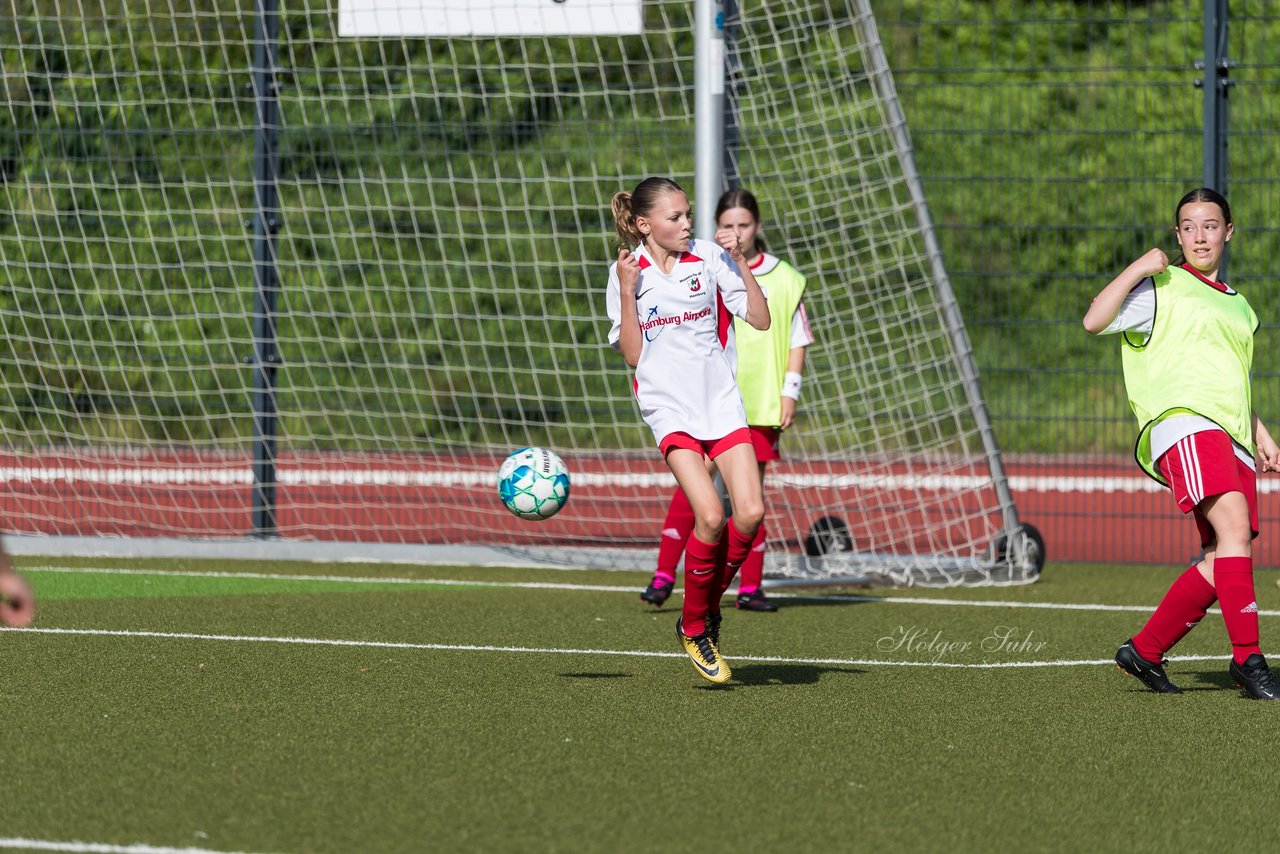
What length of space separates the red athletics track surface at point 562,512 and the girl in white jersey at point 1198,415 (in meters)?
3.73

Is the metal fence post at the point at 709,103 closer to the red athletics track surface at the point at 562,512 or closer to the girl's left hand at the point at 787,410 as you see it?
the girl's left hand at the point at 787,410

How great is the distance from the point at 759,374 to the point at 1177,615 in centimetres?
276

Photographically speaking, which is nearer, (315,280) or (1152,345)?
(1152,345)

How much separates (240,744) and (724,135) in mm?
4829

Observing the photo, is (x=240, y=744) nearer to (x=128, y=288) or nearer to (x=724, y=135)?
(x=724, y=135)

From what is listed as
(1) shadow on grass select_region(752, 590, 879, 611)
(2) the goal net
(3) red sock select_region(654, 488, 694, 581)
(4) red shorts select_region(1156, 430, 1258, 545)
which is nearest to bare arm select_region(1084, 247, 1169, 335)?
(4) red shorts select_region(1156, 430, 1258, 545)

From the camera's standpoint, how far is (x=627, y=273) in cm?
595

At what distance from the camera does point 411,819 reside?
4.13 metres

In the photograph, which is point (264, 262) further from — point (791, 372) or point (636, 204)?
point (636, 204)

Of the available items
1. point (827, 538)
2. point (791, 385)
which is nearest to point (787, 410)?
point (791, 385)

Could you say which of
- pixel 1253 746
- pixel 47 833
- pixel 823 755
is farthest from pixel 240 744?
pixel 1253 746

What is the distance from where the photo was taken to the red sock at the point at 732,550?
6066 millimetres

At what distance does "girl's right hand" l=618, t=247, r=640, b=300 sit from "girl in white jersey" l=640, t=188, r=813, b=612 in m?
1.97

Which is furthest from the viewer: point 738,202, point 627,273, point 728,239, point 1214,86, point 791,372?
point 1214,86
